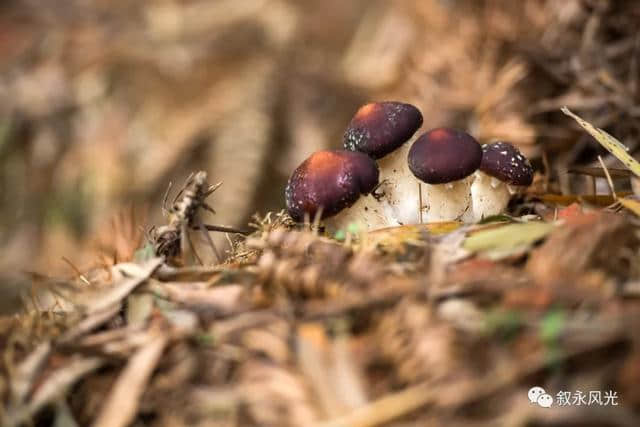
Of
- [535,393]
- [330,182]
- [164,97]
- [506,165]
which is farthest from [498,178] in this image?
[164,97]

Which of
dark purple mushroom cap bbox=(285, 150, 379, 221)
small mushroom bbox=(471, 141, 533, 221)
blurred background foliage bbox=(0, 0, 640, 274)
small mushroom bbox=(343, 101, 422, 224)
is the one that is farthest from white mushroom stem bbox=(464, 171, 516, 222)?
blurred background foliage bbox=(0, 0, 640, 274)

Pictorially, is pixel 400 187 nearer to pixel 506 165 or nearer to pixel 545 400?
pixel 506 165

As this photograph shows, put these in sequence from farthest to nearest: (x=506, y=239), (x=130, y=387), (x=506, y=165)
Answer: (x=506, y=165) → (x=506, y=239) → (x=130, y=387)

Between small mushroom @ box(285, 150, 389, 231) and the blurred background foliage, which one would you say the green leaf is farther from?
the blurred background foliage

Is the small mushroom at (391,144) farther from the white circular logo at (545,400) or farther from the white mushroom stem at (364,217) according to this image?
the white circular logo at (545,400)

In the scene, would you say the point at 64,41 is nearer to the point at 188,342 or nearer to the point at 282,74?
the point at 282,74

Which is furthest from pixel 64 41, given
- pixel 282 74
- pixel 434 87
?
pixel 434 87

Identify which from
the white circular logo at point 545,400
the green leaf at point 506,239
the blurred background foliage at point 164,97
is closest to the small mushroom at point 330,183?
the green leaf at point 506,239
